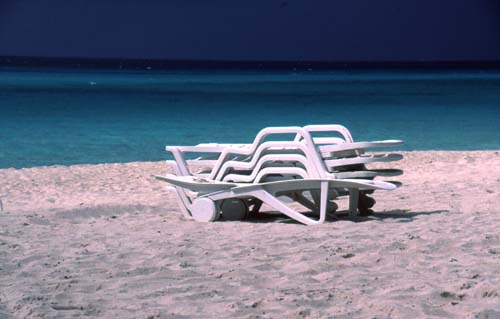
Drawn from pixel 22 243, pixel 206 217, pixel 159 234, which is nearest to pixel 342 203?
pixel 206 217

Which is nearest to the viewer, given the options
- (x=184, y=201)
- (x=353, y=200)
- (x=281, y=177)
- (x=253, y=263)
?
(x=253, y=263)

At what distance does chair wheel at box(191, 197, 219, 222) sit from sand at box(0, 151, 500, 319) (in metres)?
0.09

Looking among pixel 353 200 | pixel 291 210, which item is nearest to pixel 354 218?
pixel 353 200

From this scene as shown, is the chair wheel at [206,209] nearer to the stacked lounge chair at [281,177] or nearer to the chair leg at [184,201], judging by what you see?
the stacked lounge chair at [281,177]

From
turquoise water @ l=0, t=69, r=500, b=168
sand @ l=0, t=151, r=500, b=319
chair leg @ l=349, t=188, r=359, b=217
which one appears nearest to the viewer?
sand @ l=0, t=151, r=500, b=319

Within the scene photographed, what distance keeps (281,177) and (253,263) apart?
5.99 feet

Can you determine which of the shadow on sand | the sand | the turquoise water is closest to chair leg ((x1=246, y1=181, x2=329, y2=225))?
the sand

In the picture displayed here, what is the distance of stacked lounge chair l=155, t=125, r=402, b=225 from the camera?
6.36m

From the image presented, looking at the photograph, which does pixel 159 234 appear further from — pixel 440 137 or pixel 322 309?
pixel 440 137

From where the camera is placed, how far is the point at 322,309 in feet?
13.1

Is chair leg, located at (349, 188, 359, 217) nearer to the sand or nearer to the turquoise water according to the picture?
the sand

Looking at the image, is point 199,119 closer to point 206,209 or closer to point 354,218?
point 206,209

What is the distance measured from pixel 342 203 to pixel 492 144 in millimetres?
10701

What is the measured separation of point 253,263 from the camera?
193 inches
